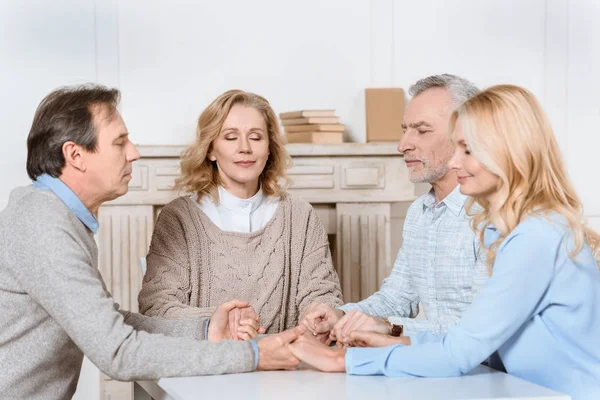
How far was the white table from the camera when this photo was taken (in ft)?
5.90

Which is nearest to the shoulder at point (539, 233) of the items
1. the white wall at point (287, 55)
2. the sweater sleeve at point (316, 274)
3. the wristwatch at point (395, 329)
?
the wristwatch at point (395, 329)

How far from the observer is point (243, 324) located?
2566 millimetres

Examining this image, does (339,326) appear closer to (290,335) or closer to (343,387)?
(290,335)

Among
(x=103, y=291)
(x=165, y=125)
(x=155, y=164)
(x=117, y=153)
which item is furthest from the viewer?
(x=165, y=125)

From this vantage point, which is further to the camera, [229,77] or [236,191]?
[229,77]

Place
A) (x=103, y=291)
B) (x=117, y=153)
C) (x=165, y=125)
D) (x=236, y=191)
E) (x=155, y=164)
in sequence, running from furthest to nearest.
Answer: (x=165, y=125), (x=155, y=164), (x=236, y=191), (x=117, y=153), (x=103, y=291)

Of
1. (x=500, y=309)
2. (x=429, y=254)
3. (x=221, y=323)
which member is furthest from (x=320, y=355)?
(x=429, y=254)

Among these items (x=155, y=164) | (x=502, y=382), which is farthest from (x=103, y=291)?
(x=155, y=164)

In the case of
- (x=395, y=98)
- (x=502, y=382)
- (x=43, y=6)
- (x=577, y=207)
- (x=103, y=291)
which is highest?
(x=43, y=6)

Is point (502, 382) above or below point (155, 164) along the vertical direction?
below

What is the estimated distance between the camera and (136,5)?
4.68 meters

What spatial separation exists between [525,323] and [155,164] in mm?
2780

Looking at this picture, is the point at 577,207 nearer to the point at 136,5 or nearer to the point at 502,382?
the point at 502,382

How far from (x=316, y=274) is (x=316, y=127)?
156 cm
